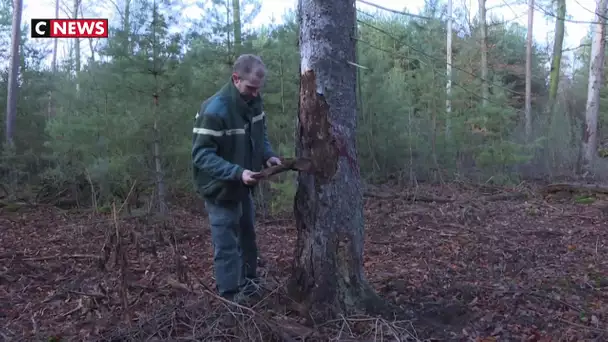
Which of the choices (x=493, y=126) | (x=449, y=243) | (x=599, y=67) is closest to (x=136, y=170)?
(x=449, y=243)

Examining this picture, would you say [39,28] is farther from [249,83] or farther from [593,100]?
[593,100]

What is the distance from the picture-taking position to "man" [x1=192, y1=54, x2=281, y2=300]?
3580mm

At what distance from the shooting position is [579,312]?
379cm

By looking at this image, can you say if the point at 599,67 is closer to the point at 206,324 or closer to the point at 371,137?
the point at 371,137

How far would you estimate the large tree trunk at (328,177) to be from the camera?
3.50 metres

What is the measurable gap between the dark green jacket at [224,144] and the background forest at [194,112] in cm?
133

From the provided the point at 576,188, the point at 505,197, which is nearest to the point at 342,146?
the point at 505,197

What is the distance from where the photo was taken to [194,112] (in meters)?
9.47

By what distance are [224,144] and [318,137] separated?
659 mm

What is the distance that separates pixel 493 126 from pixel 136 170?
891cm

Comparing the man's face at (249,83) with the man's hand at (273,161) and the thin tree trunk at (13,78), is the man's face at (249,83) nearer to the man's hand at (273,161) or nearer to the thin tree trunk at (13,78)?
the man's hand at (273,161)

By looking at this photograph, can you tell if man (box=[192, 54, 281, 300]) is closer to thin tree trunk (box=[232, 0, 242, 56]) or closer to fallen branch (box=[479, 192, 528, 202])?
thin tree trunk (box=[232, 0, 242, 56])

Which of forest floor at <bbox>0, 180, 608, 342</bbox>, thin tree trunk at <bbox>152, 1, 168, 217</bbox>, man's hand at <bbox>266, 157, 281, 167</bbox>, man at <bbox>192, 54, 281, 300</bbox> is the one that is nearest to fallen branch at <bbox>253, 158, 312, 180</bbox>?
man at <bbox>192, 54, 281, 300</bbox>

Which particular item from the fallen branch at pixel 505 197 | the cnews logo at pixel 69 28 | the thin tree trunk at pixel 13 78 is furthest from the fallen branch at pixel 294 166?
the thin tree trunk at pixel 13 78
